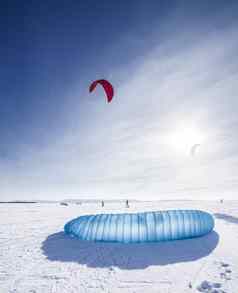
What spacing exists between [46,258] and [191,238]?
19.7 ft

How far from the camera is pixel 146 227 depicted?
10.1 meters

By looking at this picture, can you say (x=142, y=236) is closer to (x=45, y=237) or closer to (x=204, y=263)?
(x=204, y=263)

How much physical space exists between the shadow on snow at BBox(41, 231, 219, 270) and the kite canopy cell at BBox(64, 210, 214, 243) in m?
0.24

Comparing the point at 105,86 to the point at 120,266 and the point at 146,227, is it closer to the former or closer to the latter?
the point at 146,227

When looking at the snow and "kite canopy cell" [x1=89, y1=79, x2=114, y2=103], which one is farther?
"kite canopy cell" [x1=89, y1=79, x2=114, y2=103]

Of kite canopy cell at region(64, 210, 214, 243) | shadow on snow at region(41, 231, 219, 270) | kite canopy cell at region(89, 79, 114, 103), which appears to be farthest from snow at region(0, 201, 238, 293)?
kite canopy cell at region(89, 79, 114, 103)

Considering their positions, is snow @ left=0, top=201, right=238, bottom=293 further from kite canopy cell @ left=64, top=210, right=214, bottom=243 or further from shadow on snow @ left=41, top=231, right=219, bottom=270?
kite canopy cell @ left=64, top=210, right=214, bottom=243

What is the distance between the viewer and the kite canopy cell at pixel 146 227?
33.1 feet

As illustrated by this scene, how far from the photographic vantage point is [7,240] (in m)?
11.9

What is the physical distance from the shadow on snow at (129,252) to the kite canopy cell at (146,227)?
242 millimetres

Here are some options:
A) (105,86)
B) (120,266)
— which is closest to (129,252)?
(120,266)

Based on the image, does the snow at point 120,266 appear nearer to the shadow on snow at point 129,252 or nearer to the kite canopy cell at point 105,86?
the shadow on snow at point 129,252

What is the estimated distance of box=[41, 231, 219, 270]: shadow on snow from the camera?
8.27m

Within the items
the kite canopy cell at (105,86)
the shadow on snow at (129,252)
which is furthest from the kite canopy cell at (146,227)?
the kite canopy cell at (105,86)
